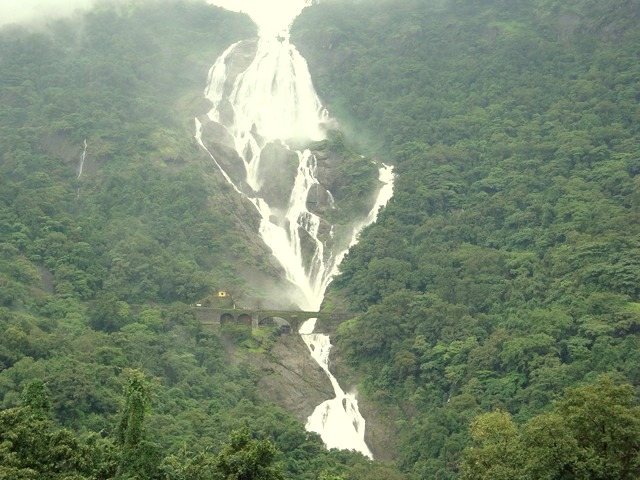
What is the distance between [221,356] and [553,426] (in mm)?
31358

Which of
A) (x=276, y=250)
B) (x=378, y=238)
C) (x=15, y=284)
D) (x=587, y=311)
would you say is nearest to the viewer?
(x=587, y=311)

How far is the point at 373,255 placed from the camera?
65250mm

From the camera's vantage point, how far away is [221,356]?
55688 millimetres

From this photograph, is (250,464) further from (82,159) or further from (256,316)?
(82,159)

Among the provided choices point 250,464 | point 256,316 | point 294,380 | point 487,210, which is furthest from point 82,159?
point 250,464

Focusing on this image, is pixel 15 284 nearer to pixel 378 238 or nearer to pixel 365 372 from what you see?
pixel 365 372

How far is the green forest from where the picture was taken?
29.9 metres

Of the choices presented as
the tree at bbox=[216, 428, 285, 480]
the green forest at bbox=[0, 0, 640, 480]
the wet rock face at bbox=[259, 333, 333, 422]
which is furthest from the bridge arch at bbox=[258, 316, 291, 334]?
the tree at bbox=[216, 428, 285, 480]

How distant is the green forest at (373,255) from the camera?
29.9m

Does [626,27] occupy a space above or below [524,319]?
above

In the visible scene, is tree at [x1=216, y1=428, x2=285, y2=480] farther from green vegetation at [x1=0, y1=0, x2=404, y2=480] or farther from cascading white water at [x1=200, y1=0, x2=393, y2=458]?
cascading white water at [x1=200, y1=0, x2=393, y2=458]

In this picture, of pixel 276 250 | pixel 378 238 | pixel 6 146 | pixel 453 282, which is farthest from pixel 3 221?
pixel 453 282

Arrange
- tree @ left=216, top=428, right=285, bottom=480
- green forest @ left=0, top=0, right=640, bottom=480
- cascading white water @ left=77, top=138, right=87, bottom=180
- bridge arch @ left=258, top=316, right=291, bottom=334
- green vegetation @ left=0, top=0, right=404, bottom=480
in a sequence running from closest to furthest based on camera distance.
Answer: tree @ left=216, top=428, right=285, bottom=480 < green vegetation @ left=0, top=0, right=404, bottom=480 < green forest @ left=0, top=0, right=640, bottom=480 < bridge arch @ left=258, top=316, right=291, bottom=334 < cascading white water @ left=77, top=138, right=87, bottom=180

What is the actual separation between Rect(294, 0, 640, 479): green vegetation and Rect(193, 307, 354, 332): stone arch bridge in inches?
97.8
